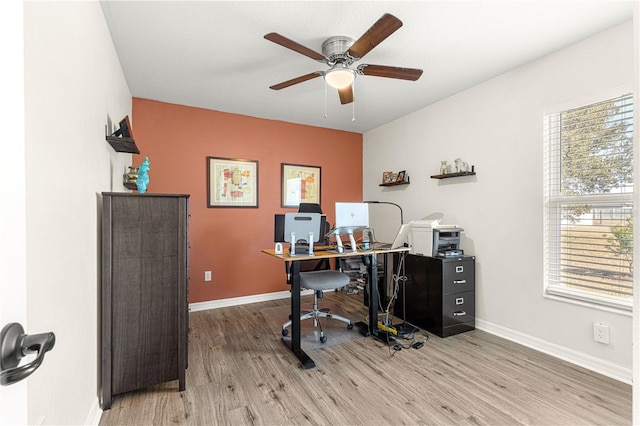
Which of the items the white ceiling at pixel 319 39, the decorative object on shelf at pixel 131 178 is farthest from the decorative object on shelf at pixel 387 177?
the decorative object on shelf at pixel 131 178

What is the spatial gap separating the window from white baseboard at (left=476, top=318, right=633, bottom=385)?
0.45m

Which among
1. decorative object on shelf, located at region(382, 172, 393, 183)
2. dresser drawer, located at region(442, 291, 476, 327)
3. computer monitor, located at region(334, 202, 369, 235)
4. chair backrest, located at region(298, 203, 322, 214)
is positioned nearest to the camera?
computer monitor, located at region(334, 202, 369, 235)

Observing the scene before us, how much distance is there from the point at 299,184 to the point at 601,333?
141 inches

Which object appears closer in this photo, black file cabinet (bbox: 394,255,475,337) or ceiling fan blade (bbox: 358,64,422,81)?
ceiling fan blade (bbox: 358,64,422,81)

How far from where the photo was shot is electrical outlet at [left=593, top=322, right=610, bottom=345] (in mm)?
2172

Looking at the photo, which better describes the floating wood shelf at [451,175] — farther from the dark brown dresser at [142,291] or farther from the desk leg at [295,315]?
the dark brown dresser at [142,291]

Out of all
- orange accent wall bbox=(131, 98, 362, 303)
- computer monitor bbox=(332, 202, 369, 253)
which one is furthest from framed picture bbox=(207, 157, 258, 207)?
computer monitor bbox=(332, 202, 369, 253)

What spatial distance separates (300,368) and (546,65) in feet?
10.9

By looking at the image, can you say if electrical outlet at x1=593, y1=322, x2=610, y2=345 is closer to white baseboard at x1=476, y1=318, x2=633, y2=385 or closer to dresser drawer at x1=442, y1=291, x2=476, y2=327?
white baseboard at x1=476, y1=318, x2=633, y2=385

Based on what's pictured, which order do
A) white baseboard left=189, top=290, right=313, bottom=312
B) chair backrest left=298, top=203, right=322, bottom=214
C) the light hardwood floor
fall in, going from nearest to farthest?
the light hardwood floor, white baseboard left=189, top=290, right=313, bottom=312, chair backrest left=298, top=203, right=322, bottom=214

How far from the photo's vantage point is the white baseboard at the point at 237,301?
3.70 meters

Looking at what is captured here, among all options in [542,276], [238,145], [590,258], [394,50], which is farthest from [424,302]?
[238,145]

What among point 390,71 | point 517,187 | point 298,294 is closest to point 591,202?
point 517,187

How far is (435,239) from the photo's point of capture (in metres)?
3.00
